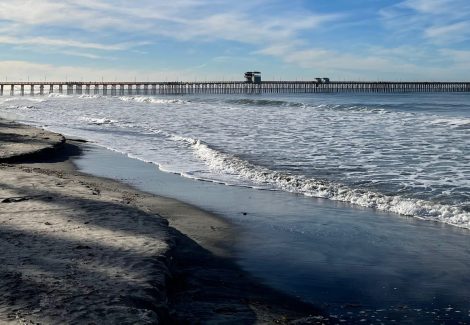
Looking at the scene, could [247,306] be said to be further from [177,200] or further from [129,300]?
[177,200]

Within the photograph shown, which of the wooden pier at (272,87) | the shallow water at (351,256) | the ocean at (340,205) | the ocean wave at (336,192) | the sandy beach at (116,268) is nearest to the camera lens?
the sandy beach at (116,268)

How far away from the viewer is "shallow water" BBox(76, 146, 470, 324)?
177 inches

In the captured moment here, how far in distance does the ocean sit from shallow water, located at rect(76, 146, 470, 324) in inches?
0.6

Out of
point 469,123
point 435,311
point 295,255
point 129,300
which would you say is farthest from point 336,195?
point 469,123

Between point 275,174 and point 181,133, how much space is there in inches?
419

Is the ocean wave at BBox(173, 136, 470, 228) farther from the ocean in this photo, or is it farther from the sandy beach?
the sandy beach

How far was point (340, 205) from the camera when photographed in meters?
8.61

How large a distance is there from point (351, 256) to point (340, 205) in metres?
2.78

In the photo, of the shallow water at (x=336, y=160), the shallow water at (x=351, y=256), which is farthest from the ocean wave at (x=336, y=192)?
the shallow water at (x=351, y=256)

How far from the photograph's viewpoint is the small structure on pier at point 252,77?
10400cm

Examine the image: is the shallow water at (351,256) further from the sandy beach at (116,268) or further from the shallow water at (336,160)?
the shallow water at (336,160)

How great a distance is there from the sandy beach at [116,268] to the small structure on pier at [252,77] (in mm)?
97624

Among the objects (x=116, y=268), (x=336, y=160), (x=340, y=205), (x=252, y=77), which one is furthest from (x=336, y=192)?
(x=252, y=77)

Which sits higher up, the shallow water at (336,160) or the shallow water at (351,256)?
the shallow water at (336,160)
